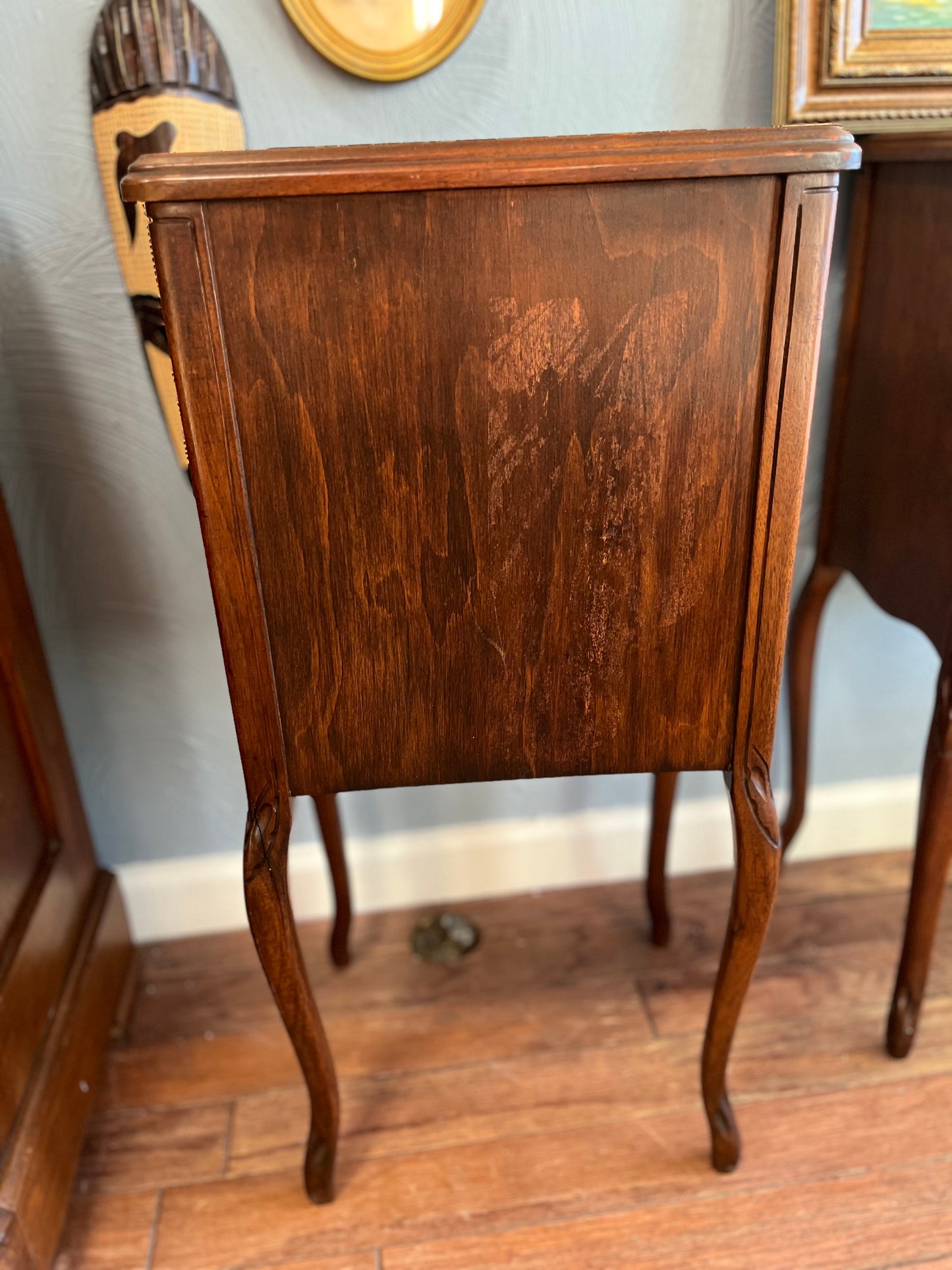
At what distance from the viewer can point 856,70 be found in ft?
3.12

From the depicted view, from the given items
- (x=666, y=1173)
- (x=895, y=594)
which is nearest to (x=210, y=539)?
(x=895, y=594)

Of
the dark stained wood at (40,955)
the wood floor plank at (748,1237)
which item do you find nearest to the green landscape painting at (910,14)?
the dark stained wood at (40,955)

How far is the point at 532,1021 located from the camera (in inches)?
48.0

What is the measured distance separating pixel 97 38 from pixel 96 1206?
1.22 m

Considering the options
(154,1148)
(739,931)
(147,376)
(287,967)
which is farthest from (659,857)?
(147,376)

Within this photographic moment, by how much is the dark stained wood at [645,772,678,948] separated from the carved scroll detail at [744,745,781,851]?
0.34 m

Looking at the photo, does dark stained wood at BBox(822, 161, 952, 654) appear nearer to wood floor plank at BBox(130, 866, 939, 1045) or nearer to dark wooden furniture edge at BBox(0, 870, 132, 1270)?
wood floor plank at BBox(130, 866, 939, 1045)

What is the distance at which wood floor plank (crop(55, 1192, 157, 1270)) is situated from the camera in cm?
98

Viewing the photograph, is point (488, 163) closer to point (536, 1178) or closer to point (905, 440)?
point (905, 440)

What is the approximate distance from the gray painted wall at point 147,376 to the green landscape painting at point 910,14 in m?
0.11

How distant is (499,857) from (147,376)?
0.81m

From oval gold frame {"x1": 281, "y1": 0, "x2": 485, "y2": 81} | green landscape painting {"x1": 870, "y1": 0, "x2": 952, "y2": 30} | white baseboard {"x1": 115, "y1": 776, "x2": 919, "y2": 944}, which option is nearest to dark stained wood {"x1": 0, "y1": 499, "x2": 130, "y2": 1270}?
white baseboard {"x1": 115, "y1": 776, "x2": 919, "y2": 944}

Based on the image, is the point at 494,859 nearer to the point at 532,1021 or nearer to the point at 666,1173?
the point at 532,1021

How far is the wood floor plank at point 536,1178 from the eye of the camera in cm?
99
